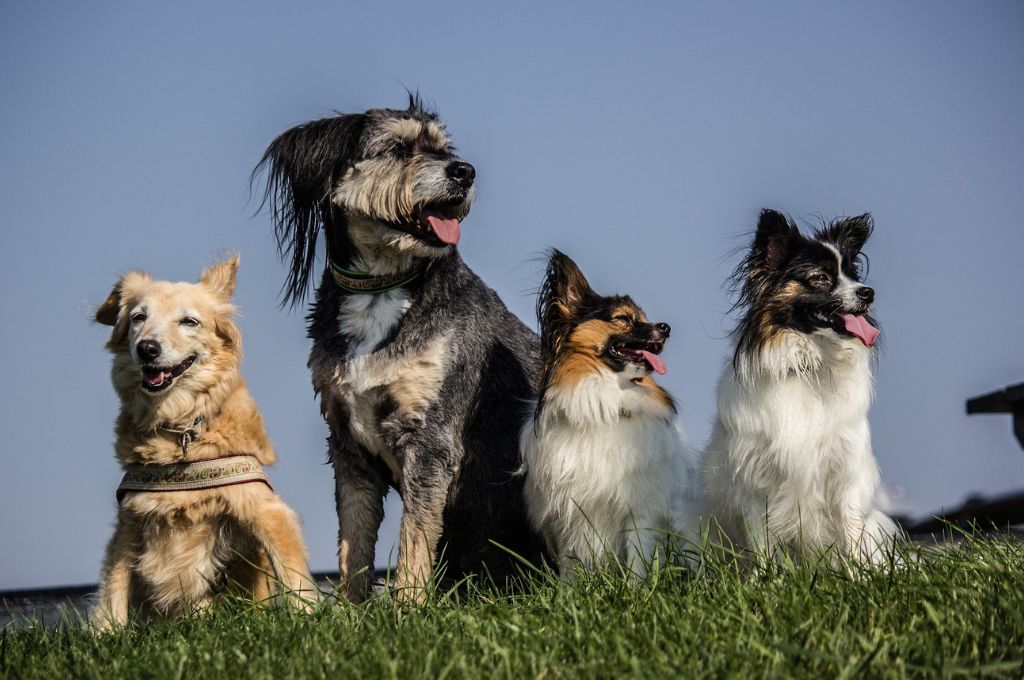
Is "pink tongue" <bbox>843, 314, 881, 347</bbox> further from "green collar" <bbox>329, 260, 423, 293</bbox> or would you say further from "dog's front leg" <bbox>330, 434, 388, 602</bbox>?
"dog's front leg" <bbox>330, 434, 388, 602</bbox>

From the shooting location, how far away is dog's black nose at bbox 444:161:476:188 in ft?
17.7

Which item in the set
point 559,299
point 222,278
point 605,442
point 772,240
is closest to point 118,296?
point 222,278

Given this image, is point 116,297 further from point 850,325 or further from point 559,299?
point 850,325

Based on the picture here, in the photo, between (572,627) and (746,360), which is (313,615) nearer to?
(572,627)

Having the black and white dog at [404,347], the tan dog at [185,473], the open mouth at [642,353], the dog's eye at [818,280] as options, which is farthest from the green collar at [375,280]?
the dog's eye at [818,280]

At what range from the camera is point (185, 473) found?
507 cm

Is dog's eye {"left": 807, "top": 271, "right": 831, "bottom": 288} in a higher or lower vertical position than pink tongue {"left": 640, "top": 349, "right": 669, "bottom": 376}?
higher

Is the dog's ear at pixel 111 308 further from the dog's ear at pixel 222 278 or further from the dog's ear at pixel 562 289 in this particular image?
the dog's ear at pixel 562 289

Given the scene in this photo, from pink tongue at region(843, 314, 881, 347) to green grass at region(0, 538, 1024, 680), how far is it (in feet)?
3.30

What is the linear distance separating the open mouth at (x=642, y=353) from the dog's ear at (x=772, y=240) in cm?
66

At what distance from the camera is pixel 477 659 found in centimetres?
318

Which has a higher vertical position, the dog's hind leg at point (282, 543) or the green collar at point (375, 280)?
the green collar at point (375, 280)

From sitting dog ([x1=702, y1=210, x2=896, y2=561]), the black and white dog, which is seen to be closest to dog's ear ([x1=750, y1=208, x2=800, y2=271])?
sitting dog ([x1=702, y1=210, x2=896, y2=561])

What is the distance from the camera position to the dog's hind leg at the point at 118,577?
504 centimetres
